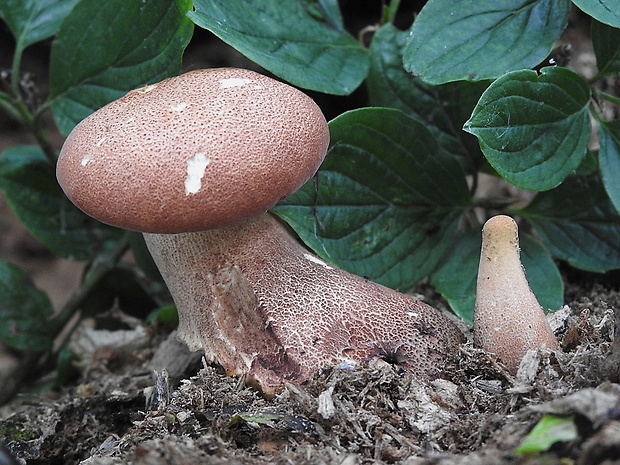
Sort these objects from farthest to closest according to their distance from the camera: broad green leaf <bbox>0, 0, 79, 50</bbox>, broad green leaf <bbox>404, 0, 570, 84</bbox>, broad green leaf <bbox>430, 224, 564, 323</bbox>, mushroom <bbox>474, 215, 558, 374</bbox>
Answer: broad green leaf <bbox>0, 0, 79, 50</bbox> → broad green leaf <bbox>430, 224, 564, 323</bbox> → broad green leaf <bbox>404, 0, 570, 84</bbox> → mushroom <bbox>474, 215, 558, 374</bbox>

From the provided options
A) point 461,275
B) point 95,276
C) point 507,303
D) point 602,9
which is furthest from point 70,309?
point 602,9

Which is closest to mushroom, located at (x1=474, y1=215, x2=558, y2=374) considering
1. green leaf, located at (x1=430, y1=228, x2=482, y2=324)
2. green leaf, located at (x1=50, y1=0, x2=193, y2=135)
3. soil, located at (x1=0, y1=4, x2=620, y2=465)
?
soil, located at (x1=0, y1=4, x2=620, y2=465)

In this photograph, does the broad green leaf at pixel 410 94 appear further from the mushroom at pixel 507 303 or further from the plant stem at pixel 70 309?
the plant stem at pixel 70 309

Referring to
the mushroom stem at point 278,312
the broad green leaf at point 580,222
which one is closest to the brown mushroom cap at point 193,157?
the mushroom stem at point 278,312

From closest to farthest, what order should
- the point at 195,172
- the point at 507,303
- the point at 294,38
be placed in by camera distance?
the point at 195,172 → the point at 507,303 → the point at 294,38

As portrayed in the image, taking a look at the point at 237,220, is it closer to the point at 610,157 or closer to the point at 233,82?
the point at 233,82

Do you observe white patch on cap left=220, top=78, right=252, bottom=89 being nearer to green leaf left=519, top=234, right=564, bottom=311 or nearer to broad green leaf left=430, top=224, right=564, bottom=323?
broad green leaf left=430, top=224, right=564, bottom=323

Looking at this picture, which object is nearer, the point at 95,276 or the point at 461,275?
the point at 461,275

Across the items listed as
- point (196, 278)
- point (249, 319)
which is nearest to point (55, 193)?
point (196, 278)
